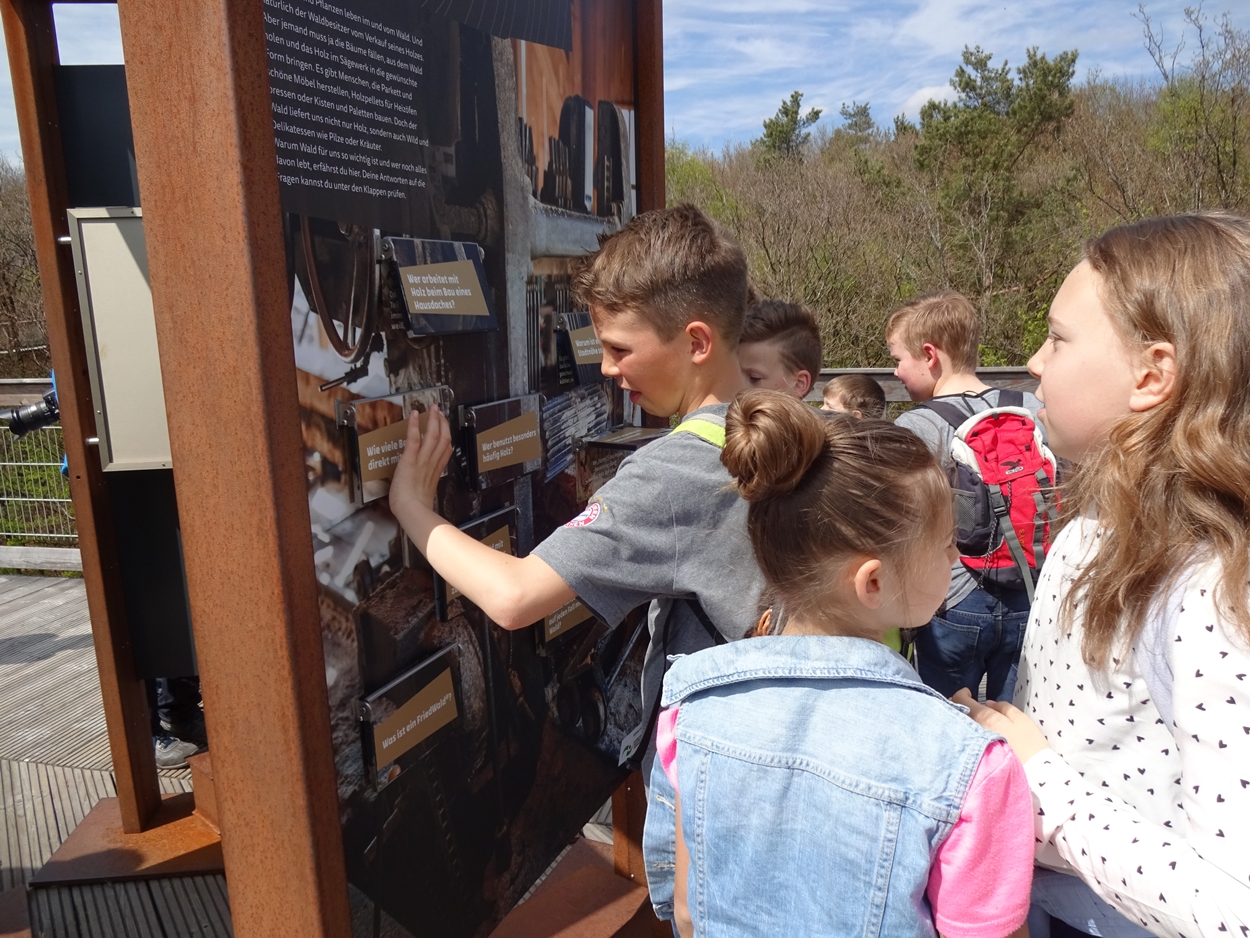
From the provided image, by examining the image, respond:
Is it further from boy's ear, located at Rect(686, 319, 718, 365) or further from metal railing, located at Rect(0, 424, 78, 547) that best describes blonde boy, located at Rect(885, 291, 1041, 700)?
metal railing, located at Rect(0, 424, 78, 547)

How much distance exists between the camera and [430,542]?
152cm

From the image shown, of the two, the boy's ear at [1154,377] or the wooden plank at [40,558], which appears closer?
the boy's ear at [1154,377]

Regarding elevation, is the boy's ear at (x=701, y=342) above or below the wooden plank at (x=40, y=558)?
above

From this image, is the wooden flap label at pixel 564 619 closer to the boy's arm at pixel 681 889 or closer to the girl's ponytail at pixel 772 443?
the boy's arm at pixel 681 889

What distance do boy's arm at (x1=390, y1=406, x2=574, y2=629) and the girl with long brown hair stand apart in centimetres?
67

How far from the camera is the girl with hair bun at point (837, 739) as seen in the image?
1127mm

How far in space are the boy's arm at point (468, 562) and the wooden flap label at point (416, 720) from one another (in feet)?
0.72

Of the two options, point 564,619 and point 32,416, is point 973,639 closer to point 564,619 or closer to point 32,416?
point 564,619

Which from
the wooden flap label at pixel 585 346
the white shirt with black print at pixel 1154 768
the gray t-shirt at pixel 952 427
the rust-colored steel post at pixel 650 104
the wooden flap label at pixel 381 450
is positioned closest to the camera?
the white shirt with black print at pixel 1154 768

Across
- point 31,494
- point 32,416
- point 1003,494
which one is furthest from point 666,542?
point 31,494

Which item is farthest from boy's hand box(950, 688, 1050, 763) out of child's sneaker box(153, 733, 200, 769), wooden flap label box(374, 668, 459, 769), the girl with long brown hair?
child's sneaker box(153, 733, 200, 769)

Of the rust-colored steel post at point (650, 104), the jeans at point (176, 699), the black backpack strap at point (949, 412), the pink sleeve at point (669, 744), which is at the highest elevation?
the rust-colored steel post at point (650, 104)

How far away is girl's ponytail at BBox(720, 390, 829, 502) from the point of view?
1226 millimetres

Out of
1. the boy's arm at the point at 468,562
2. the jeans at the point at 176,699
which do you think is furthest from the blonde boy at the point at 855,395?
the boy's arm at the point at 468,562
